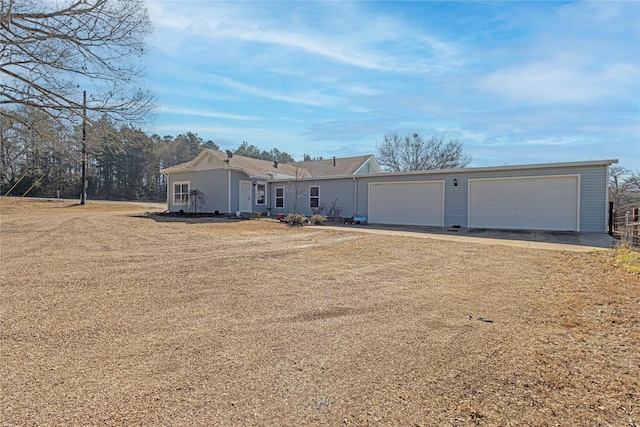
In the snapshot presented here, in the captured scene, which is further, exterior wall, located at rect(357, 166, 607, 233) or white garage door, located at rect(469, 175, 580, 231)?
white garage door, located at rect(469, 175, 580, 231)

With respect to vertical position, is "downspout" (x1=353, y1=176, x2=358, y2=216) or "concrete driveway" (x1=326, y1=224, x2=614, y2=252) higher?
"downspout" (x1=353, y1=176, x2=358, y2=216)

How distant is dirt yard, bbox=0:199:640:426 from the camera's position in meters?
2.15

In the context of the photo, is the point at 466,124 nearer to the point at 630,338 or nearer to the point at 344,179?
the point at 344,179

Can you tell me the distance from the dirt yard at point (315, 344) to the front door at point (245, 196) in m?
13.4

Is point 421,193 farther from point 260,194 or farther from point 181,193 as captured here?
point 181,193

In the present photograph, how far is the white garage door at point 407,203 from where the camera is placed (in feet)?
49.2

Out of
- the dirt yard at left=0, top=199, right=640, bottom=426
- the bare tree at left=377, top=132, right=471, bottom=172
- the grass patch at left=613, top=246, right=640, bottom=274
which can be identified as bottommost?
the dirt yard at left=0, top=199, right=640, bottom=426

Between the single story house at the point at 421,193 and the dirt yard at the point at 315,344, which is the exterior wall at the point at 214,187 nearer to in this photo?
the single story house at the point at 421,193

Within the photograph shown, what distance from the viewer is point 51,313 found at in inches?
151

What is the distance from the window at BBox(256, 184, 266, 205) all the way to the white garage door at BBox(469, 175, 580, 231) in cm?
1180

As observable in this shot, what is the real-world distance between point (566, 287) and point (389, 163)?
1178 inches

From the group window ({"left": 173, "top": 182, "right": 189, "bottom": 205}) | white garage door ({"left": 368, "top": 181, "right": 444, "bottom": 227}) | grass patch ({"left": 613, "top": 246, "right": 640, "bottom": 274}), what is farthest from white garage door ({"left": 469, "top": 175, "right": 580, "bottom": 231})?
window ({"left": 173, "top": 182, "right": 189, "bottom": 205})

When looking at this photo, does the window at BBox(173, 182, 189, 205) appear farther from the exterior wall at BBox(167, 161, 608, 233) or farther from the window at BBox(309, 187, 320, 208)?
the window at BBox(309, 187, 320, 208)

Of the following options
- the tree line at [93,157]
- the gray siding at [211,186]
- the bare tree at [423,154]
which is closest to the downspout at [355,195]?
the gray siding at [211,186]
